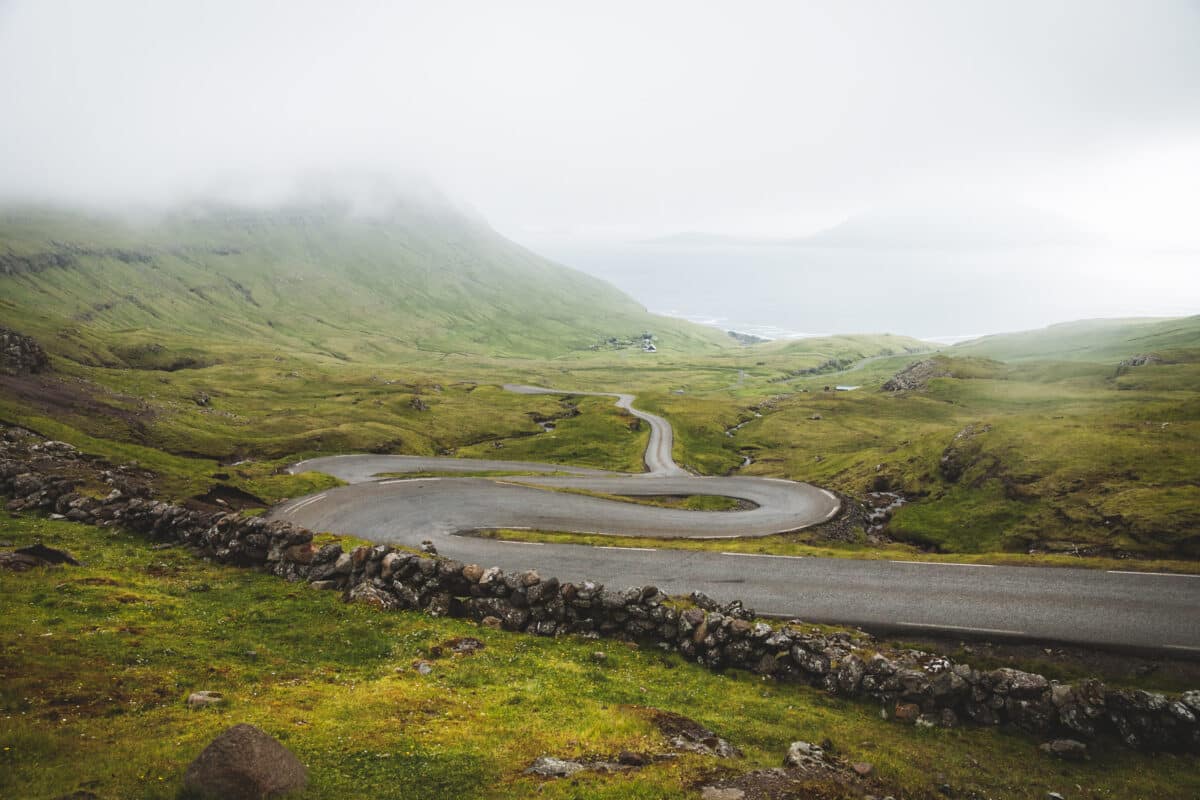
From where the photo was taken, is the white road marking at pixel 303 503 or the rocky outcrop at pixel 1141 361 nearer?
the white road marking at pixel 303 503

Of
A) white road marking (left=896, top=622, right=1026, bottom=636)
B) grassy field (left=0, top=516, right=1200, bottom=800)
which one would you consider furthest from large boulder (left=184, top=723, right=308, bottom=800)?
white road marking (left=896, top=622, right=1026, bottom=636)

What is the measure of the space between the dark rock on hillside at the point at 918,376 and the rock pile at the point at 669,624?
467ft

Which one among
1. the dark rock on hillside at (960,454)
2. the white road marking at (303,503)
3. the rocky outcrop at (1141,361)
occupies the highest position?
the rocky outcrop at (1141,361)

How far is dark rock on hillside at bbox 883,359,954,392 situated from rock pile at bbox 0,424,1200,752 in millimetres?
142239

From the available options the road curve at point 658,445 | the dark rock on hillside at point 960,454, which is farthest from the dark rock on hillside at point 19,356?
the dark rock on hillside at point 960,454

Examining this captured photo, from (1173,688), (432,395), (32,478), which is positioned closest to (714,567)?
(1173,688)

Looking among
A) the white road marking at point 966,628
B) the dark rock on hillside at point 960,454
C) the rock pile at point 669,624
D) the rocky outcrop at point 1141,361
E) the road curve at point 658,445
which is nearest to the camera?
the rock pile at point 669,624

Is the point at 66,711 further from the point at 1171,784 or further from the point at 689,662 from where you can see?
the point at 1171,784

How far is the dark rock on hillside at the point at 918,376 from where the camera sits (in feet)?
501

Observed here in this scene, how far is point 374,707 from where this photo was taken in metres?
16.5

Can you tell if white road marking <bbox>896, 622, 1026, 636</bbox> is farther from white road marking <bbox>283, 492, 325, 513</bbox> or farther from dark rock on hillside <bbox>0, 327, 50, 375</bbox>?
dark rock on hillside <bbox>0, 327, 50, 375</bbox>

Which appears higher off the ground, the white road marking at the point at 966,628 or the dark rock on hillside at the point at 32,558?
the dark rock on hillside at the point at 32,558

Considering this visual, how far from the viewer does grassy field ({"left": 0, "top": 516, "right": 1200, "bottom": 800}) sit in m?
12.4

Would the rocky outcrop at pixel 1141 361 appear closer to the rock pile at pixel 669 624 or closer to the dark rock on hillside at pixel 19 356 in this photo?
the rock pile at pixel 669 624
